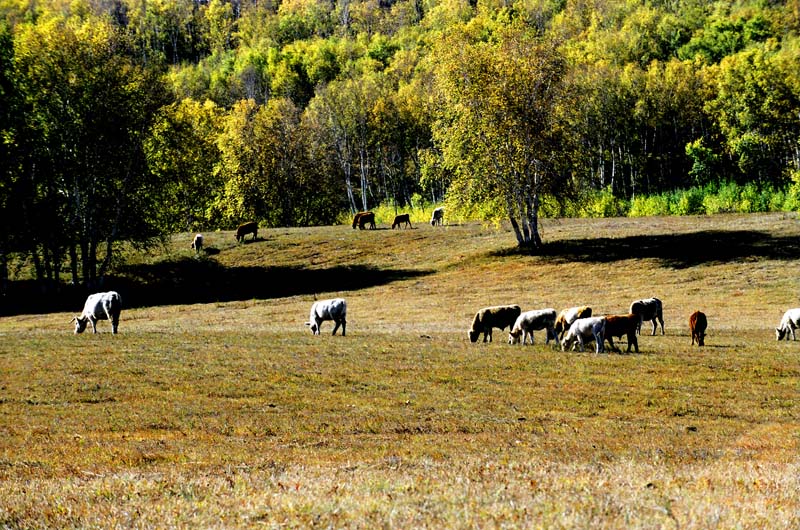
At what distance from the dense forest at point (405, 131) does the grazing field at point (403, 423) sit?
47.5ft

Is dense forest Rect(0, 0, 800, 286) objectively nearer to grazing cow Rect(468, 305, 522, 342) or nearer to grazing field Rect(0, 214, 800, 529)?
grazing field Rect(0, 214, 800, 529)

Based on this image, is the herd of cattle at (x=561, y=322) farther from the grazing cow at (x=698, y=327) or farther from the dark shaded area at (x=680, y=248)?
the dark shaded area at (x=680, y=248)

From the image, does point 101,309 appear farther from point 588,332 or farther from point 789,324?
point 789,324

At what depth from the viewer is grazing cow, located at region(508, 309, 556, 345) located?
98.1ft

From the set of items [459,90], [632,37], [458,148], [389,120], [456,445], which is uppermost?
[632,37]

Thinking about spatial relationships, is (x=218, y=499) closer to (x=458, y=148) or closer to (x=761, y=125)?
(x=458, y=148)

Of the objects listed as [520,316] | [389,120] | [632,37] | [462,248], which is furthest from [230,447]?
[632,37]

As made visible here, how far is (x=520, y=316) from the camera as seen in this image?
100 feet

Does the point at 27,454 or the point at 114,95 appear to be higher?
the point at 114,95

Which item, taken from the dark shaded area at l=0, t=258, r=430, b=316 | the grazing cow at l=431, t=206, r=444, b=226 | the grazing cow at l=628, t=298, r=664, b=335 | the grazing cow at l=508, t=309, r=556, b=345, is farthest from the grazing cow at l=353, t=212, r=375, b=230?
the grazing cow at l=508, t=309, r=556, b=345

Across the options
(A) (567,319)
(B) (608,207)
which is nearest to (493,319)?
(A) (567,319)

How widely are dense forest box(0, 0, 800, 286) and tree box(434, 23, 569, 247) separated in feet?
0.39

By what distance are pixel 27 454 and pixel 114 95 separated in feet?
157

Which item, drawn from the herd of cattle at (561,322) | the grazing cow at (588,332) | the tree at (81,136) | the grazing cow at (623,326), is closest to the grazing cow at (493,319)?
the herd of cattle at (561,322)
